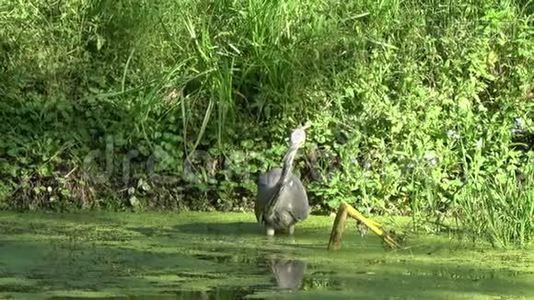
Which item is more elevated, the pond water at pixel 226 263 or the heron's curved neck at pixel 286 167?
the heron's curved neck at pixel 286 167

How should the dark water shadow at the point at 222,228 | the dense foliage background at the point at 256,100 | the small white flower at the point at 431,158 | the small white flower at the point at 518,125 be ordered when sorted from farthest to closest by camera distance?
the small white flower at the point at 518,125 < the small white flower at the point at 431,158 < the dense foliage background at the point at 256,100 < the dark water shadow at the point at 222,228

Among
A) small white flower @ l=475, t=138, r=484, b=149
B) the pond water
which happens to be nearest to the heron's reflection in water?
the pond water

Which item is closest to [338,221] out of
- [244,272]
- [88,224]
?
[244,272]

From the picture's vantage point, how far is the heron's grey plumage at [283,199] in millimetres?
6246

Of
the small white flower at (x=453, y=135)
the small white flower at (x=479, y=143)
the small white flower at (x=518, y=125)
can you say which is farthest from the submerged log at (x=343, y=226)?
the small white flower at (x=518, y=125)

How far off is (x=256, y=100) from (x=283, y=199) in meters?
1.60

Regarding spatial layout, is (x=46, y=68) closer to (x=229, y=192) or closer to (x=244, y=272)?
(x=229, y=192)

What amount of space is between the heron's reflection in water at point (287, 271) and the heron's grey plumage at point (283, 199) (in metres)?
0.65

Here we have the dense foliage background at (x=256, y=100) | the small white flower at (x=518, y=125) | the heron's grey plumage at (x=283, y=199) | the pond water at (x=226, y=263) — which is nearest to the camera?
the pond water at (x=226, y=263)

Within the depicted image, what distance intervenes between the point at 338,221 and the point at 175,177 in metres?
1.88

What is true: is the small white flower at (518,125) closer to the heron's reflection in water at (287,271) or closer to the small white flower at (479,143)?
the small white flower at (479,143)

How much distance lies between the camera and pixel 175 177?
24.1 ft

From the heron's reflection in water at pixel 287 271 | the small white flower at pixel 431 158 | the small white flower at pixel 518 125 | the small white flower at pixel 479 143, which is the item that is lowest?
the heron's reflection in water at pixel 287 271

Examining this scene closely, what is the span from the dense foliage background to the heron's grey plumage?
71 centimetres
